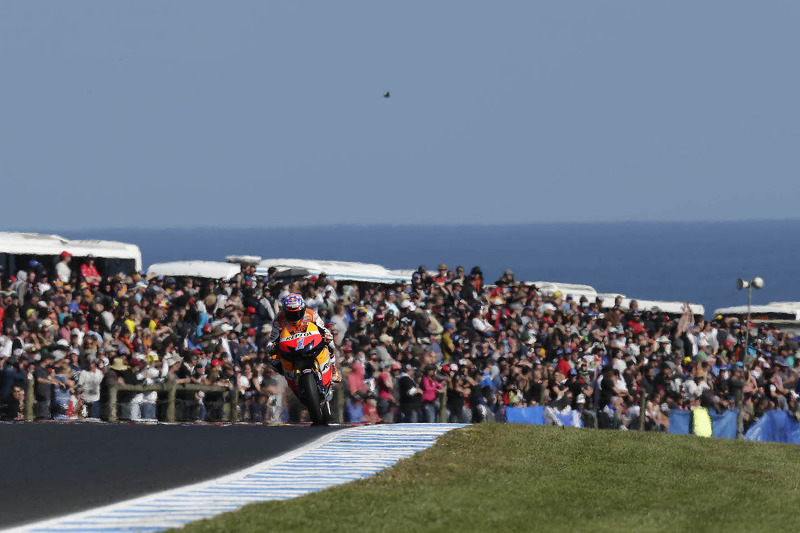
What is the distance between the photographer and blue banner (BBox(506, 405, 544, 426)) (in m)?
21.1

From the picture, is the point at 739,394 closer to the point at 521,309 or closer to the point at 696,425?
the point at 696,425

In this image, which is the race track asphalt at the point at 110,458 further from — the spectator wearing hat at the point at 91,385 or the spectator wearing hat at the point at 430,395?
the spectator wearing hat at the point at 430,395

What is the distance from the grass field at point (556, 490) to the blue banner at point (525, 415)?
4456 mm

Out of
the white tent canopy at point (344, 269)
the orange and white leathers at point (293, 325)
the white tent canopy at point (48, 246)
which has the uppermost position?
the white tent canopy at point (48, 246)

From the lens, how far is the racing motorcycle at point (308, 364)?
1688 centimetres

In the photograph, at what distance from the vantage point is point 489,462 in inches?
545

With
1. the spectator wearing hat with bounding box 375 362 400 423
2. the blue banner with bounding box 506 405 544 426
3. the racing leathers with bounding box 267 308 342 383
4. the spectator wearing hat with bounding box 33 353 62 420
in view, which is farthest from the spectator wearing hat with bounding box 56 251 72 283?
the racing leathers with bounding box 267 308 342 383

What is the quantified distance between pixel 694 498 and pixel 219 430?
244 inches

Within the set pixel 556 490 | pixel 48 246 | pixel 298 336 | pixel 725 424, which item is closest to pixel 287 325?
pixel 298 336

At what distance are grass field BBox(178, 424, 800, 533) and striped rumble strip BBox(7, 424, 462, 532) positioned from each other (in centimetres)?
28

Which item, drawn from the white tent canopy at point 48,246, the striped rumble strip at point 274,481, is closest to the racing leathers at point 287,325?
the striped rumble strip at point 274,481

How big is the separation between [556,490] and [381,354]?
10.0 m

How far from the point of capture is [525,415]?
21172 mm

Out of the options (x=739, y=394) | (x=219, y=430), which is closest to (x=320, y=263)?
(x=739, y=394)
